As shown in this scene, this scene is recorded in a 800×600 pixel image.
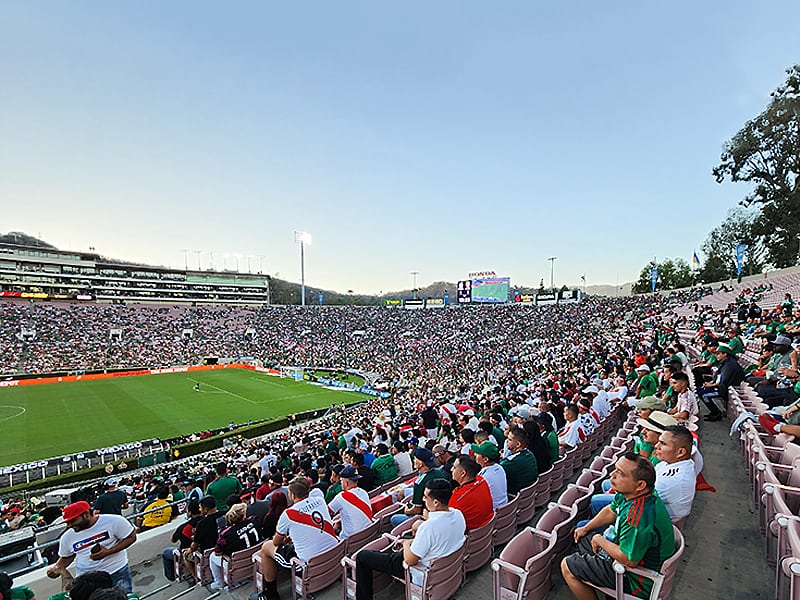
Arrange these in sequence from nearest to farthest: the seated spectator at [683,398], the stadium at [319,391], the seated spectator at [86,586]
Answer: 1. the seated spectator at [86,586]
2. the stadium at [319,391]
3. the seated spectator at [683,398]

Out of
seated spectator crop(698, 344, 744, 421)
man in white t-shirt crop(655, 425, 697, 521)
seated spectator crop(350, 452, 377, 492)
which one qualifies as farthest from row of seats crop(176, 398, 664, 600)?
seated spectator crop(698, 344, 744, 421)

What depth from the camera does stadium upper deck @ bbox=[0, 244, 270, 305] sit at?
69312mm

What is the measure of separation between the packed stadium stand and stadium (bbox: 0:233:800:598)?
52mm

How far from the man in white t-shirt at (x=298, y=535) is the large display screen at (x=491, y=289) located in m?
57.9

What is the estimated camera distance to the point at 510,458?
4.99 meters

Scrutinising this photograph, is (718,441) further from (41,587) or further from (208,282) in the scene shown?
(208,282)

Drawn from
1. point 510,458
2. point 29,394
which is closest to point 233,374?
point 29,394

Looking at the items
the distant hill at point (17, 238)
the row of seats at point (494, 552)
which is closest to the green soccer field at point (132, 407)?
the row of seats at point (494, 552)

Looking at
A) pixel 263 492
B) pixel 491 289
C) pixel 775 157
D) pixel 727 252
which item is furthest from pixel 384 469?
pixel 727 252

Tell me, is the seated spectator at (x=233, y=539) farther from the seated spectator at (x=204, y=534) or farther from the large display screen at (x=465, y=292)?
the large display screen at (x=465, y=292)

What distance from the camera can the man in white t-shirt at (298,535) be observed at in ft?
13.6

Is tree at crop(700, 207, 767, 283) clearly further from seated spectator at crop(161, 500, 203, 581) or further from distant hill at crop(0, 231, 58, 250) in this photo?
distant hill at crop(0, 231, 58, 250)

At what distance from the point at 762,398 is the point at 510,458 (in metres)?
4.61

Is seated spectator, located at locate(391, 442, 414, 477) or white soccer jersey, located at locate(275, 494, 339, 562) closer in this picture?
white soccer jersey, located at locate(275, 494, 339, 562)
